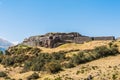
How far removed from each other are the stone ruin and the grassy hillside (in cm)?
319

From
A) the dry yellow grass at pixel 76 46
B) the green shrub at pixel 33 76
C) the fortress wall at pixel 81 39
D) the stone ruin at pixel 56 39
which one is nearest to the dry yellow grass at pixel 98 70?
the green shrub at pixel 33 76

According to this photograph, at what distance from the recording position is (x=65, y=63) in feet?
228

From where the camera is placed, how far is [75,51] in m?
82.5

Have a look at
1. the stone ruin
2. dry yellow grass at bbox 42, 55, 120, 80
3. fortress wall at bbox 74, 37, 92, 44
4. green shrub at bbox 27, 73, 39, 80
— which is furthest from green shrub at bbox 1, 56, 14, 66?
dry yellow grass at bbox 42, 55, 120, 80

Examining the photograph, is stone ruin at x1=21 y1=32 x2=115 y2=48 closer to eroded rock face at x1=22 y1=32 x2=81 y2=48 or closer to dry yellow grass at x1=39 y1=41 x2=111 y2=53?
eroded rock face at x1=22 y1=32 x2=81 y2=48

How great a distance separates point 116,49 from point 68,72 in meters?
15.2

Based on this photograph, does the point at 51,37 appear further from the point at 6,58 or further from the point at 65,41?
the point at 6,58

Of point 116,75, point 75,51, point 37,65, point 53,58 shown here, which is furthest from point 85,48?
point 116,75

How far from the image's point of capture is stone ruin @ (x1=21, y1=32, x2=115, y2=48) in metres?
95.0

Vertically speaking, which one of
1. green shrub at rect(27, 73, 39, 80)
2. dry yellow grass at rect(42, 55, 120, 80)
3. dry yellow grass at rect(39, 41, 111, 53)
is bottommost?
green shrub at rect(27, 73, 39, 80)

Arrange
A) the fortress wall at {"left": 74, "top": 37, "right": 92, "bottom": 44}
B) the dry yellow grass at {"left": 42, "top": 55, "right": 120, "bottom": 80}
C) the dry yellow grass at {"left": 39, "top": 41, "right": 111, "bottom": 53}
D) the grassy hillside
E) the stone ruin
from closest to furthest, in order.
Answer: the dry yellow grass at {"left": 42, "top": 55, "right": 120, "bottom": 80} < the grassy hillside < the dry yellow grass at {"left": 39, "top": 41, "right": 111, "bottom": 53} < the fortress wall at {"left": 74, "top": 37, "right": 92, "bottom": 44} < the stone ruin

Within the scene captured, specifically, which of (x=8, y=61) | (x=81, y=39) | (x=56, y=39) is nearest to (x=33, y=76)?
(x=8, y=61)

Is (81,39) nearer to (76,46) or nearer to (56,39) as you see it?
(76,46)

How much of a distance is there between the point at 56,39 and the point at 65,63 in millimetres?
28008
